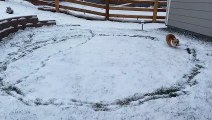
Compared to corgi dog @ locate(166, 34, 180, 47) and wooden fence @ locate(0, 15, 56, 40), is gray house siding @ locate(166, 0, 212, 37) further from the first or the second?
wooden fence @ locate(0, 15, 56, 40)

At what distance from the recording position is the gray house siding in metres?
8.40

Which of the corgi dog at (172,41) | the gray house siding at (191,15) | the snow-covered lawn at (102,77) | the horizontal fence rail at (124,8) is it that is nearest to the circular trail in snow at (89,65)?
the snow-covered lawn at (102,77)

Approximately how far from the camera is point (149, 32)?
32.0ft

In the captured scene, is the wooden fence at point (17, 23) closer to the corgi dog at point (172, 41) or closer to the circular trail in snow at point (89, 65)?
the circular trail in snow at point (89, 65)

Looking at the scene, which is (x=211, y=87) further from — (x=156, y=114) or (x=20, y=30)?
(x=20, y=30)

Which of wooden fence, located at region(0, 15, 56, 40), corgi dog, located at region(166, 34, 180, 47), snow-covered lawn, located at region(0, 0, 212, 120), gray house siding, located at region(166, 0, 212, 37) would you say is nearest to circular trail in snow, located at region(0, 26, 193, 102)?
snow-covered lawn, located at region(0, 0, 212, 120)

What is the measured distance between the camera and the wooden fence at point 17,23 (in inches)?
314

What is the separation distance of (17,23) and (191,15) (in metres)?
6.48

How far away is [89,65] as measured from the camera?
586 centimetres

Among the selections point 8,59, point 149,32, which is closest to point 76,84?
point 8,59

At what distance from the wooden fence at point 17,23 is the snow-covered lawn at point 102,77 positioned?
0.26 meters

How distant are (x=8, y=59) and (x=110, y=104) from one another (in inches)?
130

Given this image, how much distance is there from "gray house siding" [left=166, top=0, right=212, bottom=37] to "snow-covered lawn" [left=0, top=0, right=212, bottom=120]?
→ 1.83 ft

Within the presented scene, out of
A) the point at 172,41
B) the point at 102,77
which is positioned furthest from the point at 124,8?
the point at 102,77
